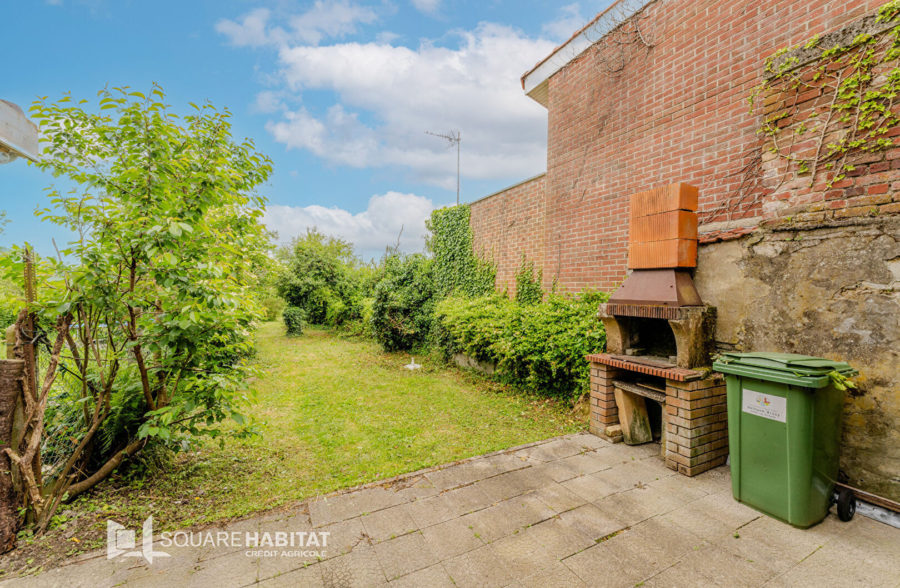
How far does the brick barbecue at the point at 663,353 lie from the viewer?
3.02 metres

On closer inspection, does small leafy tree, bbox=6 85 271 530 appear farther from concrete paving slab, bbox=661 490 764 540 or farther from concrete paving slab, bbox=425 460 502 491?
concrete paving slab, bbox=661 490 764 540

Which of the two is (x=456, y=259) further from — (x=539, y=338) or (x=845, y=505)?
(x=845, y=505)

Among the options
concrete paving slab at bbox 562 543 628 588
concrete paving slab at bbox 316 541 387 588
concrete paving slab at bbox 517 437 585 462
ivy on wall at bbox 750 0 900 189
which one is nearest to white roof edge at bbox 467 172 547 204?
ivy on wall at bbox 750 0 900 189

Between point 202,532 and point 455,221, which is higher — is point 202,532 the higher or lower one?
the lower one

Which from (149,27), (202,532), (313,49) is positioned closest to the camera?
(202,532)

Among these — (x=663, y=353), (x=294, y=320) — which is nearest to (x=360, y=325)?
(x=294, y=320)

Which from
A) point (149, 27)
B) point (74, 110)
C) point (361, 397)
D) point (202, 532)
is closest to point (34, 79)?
point (74, 110)

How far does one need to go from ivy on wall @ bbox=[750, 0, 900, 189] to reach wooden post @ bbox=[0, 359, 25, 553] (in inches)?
228

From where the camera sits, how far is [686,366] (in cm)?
311

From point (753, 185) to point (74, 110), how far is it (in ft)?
19.2

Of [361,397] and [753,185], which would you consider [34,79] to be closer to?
[361,397]

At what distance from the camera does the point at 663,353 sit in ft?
12.7

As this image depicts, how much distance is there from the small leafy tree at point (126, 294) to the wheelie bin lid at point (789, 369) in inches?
140

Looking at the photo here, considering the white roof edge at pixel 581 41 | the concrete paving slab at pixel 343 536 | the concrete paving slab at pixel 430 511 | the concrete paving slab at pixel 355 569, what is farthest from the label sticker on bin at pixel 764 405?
the white roof edge at pixel 581 41
